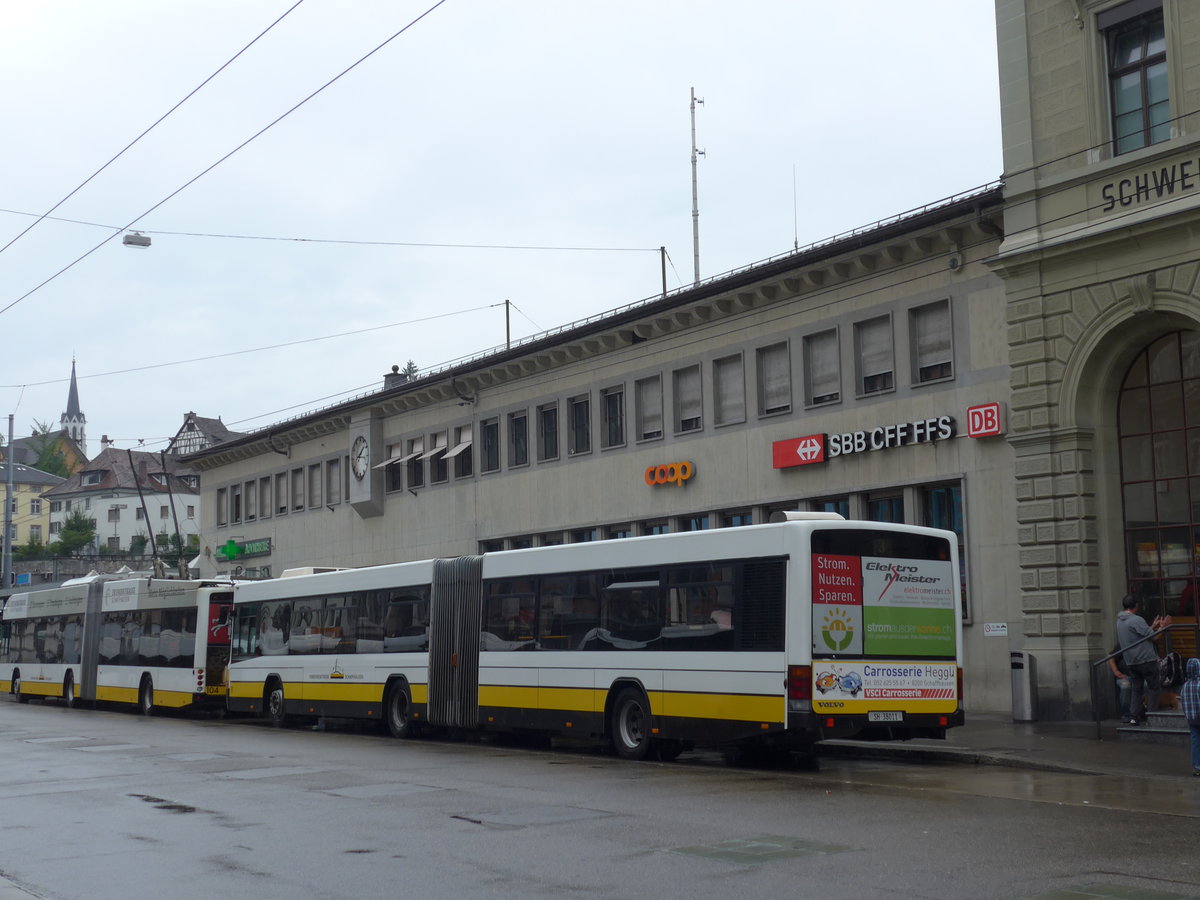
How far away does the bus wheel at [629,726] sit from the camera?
19.0m

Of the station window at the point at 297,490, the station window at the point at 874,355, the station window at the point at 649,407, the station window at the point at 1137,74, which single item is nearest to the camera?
the station window at the point at 1137,74

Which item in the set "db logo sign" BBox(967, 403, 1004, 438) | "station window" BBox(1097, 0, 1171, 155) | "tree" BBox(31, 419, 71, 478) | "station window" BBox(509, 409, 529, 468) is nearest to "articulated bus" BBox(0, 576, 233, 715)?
"station window" BBox(509, 409, 529, 468)

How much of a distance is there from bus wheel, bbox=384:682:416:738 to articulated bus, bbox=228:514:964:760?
40 mm

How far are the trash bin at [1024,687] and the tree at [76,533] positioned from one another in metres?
111

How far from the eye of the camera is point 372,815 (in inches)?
502

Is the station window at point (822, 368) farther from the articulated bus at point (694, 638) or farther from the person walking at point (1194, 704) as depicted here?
the person walking at point (1194, 704)

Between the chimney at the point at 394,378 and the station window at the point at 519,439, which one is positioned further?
the chimney at the point at 394,378

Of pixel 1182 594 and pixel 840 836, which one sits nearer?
pixel 840 836

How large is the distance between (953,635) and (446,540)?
2473 cm

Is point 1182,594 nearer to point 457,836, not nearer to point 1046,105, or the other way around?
point 1046,105

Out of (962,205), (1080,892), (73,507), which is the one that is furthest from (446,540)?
(73,507)

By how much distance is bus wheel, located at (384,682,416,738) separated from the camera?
80.5ft

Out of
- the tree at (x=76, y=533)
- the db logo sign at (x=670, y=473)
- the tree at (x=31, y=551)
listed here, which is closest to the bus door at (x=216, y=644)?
the db logo sign at (x=670, y=473)

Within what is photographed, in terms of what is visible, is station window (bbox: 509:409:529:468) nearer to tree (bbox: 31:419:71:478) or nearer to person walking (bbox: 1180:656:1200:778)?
person walking (bbox: 1180:656:1200:778)
